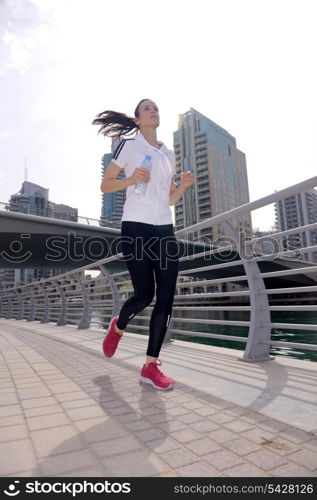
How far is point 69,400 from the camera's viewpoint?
2.14 metres

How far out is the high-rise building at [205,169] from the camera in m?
107

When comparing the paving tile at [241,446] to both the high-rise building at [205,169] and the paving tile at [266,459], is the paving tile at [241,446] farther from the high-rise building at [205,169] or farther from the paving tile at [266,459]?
the high-rise building at [205,169]

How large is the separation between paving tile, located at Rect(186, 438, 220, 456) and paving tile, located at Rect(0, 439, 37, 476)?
25.3 inches

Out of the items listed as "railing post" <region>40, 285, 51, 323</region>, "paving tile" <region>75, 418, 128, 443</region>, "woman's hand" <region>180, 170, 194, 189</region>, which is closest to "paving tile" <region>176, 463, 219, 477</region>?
"paving tile" <region>75, 418, 128, 443</region>

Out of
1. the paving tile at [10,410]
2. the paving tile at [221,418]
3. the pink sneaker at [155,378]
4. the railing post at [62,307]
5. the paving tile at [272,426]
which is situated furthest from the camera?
the railing post at [62,307]

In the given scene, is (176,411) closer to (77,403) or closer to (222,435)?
(222,435)

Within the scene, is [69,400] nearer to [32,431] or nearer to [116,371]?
[32,431]

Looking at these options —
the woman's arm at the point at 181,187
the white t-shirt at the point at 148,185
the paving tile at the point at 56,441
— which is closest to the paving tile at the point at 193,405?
the paving tile at the point at 56,441

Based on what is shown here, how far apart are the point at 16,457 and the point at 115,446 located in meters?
0.41

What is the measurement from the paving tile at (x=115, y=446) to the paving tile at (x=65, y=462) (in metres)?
0.04

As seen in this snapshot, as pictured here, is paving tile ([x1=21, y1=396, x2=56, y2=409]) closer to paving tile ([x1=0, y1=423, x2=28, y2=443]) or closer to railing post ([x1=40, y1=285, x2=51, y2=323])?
paving tile ([x1=0, y1=423, x2=28, y2=443])

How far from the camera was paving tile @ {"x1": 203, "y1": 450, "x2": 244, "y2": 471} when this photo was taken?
122cm

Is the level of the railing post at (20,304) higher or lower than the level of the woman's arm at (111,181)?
lower

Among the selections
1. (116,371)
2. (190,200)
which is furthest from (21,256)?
(190,200)
